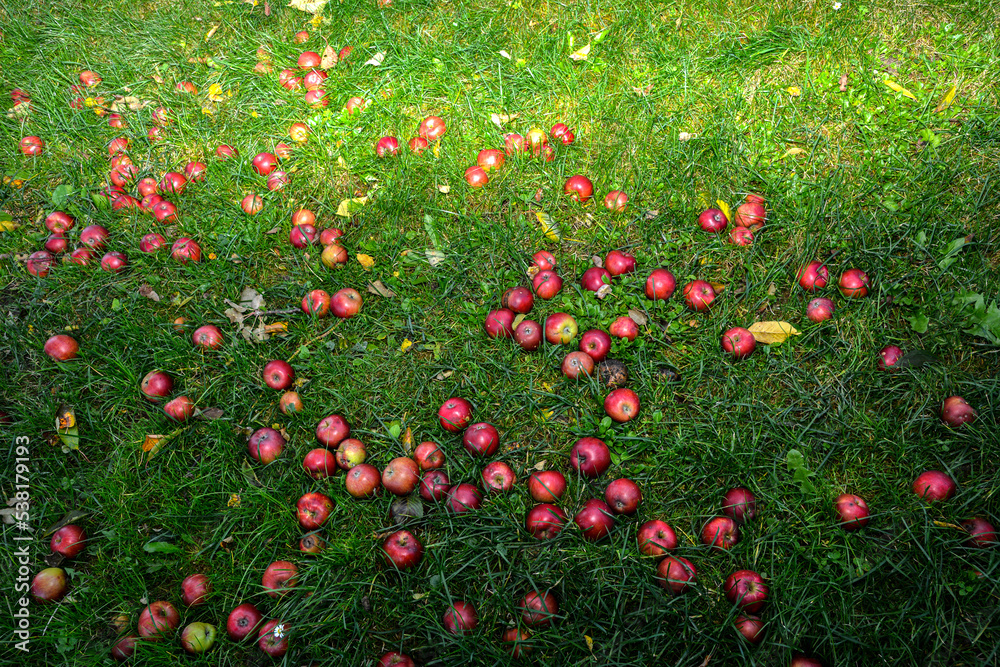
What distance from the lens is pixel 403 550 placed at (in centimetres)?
256

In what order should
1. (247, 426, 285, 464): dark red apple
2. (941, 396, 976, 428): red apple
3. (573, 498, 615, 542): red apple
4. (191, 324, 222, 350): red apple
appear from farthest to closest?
(191, 324, 222, 350): red apple < (247, 426, 285, 464): dark red apple < (941, 396, 976, 428): red apple < (573, 498, 615, 542): red apple

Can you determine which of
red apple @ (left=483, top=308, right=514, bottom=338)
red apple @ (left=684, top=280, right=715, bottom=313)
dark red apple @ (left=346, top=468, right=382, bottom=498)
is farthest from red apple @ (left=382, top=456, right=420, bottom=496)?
red apple @ (left=684, top=280, right=715, bottom=313)

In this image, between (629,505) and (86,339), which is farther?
(86,339)

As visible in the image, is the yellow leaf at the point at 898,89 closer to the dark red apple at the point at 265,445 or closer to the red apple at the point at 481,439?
the red apple at the point at 481,439

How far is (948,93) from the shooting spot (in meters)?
3.59

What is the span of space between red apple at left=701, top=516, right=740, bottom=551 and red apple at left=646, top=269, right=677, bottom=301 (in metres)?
1.13

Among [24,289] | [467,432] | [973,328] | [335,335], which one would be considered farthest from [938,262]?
[24,289]

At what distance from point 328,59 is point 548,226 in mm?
2207

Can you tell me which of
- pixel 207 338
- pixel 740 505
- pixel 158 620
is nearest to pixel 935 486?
pixel 740 505

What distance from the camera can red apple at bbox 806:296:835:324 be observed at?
301cm

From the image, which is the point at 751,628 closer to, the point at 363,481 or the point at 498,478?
the point at 498,478

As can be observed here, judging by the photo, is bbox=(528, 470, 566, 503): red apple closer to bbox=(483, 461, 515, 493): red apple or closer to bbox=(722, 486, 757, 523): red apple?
bbox=(483, 461, 515, 493): red apple

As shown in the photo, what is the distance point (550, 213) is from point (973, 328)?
7.08ft

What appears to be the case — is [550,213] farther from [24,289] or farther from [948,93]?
[24,289]
